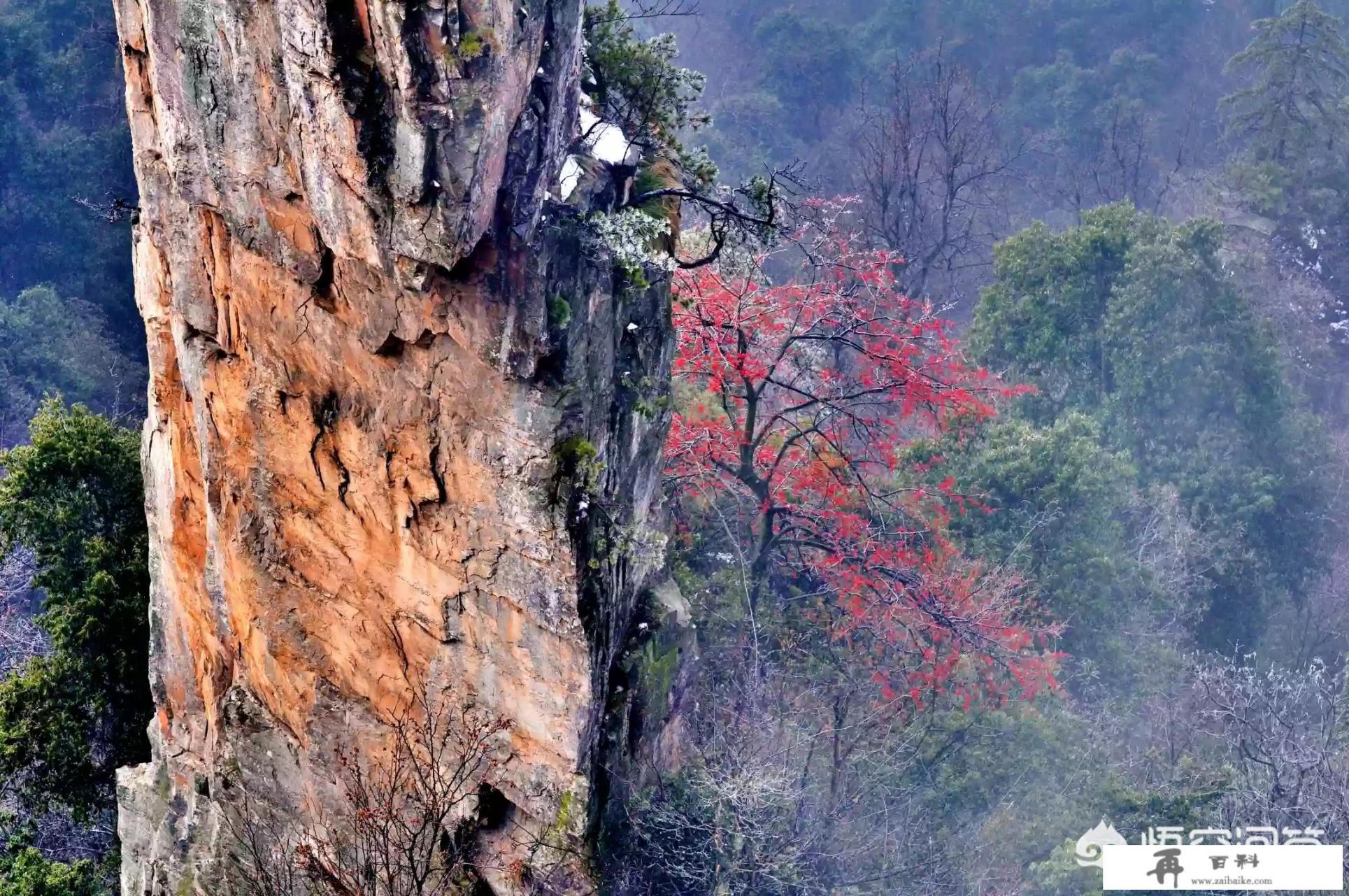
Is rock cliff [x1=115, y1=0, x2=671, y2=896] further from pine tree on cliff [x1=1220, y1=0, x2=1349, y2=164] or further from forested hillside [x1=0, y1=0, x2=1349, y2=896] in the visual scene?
pine tree on cliff [x1=1220, y1=0, x2=1349, y2=164]

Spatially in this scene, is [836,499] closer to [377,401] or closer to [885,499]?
[885,499]

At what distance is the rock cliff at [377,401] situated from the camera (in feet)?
24.8

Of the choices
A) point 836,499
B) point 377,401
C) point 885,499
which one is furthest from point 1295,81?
point 377,401

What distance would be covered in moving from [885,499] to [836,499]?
697 millimetres

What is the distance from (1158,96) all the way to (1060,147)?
332cm

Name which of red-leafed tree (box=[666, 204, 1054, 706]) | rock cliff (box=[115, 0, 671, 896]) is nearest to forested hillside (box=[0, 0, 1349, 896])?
red-leafed tree (box=[666, 204, 1054, 706])

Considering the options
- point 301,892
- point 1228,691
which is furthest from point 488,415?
point 1228,691

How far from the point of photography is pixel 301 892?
401 inches

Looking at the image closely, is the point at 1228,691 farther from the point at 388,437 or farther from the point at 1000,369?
the point at 388,437

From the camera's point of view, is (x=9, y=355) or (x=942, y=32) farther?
(x=942, y=32)

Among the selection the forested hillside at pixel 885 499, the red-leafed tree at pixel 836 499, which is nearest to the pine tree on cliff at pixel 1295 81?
the forested hillside at pixel 885 499

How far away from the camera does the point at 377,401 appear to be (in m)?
8.98

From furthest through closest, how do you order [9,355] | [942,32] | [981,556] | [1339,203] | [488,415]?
[942,32] < [1339,203] < [9,355] < [981,556] < [488,415]

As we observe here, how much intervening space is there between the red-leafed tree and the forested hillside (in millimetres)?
80
